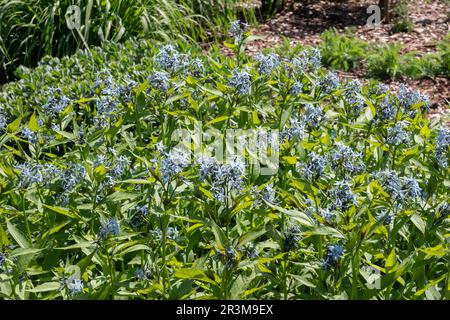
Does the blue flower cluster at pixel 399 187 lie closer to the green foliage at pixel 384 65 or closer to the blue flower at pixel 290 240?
the blue flower at pixel 290 240

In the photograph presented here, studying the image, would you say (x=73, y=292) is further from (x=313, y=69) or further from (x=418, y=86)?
(x=418, y=86)

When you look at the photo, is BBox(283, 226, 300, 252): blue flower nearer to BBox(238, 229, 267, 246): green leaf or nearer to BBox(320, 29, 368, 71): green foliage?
BBox(238, 229, 267, 246): green leaf

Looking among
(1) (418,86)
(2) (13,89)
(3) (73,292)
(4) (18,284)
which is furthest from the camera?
(1) (418,86)

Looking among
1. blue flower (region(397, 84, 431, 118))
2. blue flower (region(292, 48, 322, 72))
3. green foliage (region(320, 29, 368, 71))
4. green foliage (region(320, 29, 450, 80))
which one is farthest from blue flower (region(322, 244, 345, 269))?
green foliage (region(320, 29, 368, 71))

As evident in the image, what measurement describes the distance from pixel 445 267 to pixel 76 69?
317 centimetres

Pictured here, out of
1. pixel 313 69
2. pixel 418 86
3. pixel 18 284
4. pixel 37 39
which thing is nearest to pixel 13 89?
pixel 37 39

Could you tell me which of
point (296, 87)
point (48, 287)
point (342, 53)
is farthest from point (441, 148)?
point (342, 53)

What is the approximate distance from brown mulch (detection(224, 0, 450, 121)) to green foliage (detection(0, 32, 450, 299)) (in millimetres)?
3240

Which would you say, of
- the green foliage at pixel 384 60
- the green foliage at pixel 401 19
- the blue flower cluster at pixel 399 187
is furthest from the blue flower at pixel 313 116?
the green foliage at pixel 401 19

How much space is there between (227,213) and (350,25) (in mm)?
5741

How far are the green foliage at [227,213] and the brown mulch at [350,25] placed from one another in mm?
3240

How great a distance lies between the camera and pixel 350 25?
7.86 meters

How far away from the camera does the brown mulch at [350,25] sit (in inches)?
285
